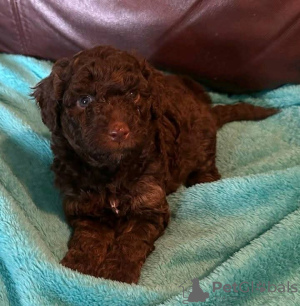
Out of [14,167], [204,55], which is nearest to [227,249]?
[14,167]

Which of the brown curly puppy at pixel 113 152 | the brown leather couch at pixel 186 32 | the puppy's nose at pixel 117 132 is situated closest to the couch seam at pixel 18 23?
the brown leather couch at pixel 186 32

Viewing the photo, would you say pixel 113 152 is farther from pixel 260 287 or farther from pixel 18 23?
pixel 18 23

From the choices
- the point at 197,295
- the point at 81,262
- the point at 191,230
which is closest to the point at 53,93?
the point at 81,262

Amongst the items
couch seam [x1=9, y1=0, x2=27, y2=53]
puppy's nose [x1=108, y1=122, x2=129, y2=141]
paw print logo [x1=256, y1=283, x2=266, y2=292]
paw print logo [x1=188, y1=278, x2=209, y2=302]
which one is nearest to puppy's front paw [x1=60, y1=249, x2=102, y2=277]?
paw print logo [x1=188, y1=278, x2=209, y2=302]

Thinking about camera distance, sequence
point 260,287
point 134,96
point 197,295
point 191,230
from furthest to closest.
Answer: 1. point 191,230
2. point 134,96
3. point 260,287
4. point 197,295

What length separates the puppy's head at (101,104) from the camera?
1.80m

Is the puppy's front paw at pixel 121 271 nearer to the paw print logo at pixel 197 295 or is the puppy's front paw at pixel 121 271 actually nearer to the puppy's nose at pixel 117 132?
the paw print logo at pixel 197 295

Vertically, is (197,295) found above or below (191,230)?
above

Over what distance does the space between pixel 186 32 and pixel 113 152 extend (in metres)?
1.47

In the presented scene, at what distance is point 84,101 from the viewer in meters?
1.90

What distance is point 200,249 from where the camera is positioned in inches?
79.0

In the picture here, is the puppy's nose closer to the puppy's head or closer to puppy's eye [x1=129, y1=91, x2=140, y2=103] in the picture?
the puppy's head

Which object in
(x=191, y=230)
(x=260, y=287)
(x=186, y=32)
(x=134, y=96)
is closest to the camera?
(x=260, y=287)

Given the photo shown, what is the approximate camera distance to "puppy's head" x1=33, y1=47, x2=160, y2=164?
180 cm
